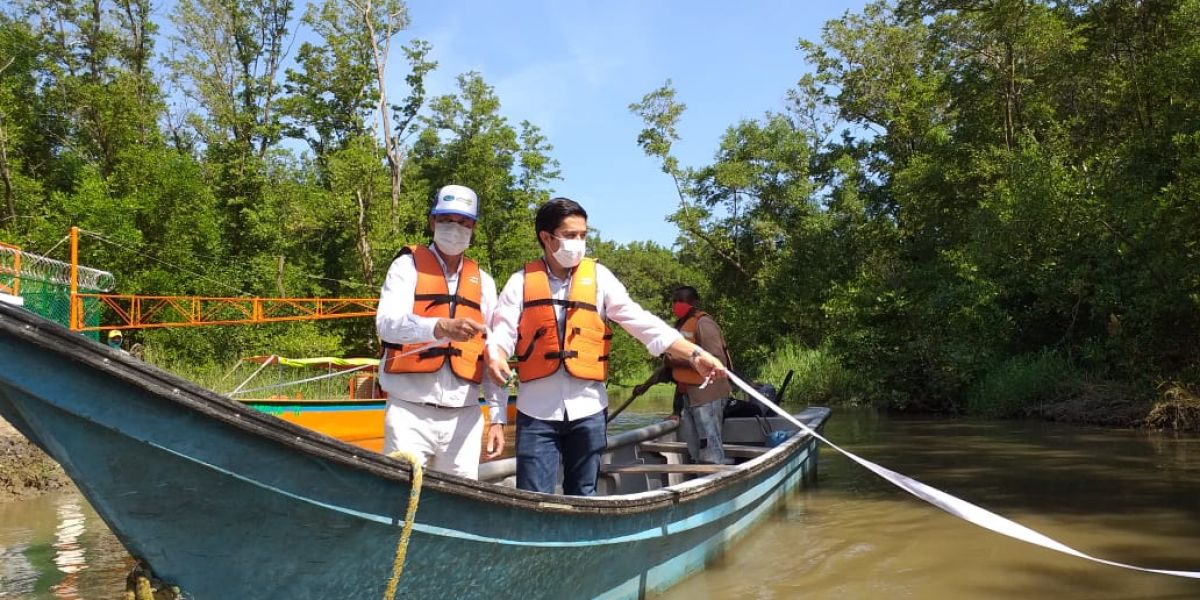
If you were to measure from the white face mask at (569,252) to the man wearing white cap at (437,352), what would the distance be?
362 mm

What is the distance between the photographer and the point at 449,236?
10.3 feet

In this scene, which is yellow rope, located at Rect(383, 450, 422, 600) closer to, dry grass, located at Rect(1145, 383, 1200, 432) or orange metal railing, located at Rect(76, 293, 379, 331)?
dry grass, located at Rect(1145, 383, 1200, 432)

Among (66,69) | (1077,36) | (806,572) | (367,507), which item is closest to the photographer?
(367,507)

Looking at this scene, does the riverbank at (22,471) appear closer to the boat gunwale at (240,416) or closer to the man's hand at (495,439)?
the man's hand at (495,439)

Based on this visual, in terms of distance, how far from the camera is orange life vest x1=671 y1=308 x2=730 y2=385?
5.96 metres

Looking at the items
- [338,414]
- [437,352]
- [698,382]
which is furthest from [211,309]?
[437,352]

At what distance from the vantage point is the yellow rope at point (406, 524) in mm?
2473

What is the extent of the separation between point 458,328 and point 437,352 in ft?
1.13

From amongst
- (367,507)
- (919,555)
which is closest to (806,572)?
(919,555)

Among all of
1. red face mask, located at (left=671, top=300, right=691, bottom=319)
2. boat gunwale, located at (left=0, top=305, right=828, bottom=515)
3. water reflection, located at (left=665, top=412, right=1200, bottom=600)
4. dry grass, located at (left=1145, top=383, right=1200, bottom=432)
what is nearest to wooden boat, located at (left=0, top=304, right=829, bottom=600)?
boat gunwale, located at (left=0, top=305, right=828, bottom=515)

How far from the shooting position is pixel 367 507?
2.46 meters

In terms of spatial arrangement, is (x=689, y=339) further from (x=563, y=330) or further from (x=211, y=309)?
(x=211, y=309)

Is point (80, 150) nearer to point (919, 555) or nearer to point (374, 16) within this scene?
point (374, 16)

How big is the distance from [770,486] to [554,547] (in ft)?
11.5
